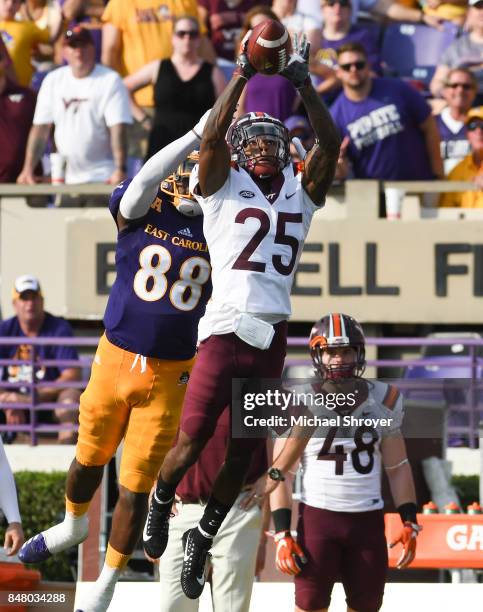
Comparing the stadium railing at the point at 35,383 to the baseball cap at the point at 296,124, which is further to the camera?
the baseball cap at the point at 296,124

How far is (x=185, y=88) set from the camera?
41.9 ft

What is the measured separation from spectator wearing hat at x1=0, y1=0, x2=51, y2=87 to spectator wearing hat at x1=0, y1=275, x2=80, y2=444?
2416 mm

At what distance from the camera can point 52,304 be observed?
44.3 feet

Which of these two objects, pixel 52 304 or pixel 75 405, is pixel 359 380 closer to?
pixel 75 405

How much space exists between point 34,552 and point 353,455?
1777 millimetres

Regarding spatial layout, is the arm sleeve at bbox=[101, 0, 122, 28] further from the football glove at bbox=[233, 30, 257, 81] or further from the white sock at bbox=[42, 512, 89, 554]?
the football glove at bbox=[233, 30, 257, 81]

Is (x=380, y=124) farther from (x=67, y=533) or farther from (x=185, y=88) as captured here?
(x=67, y=533)

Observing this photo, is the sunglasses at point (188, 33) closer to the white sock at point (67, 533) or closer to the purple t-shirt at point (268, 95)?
the purple t-shirt at point (268, 95)

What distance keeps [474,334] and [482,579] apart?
192 cm

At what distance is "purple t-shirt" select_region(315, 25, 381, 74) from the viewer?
1355 cm

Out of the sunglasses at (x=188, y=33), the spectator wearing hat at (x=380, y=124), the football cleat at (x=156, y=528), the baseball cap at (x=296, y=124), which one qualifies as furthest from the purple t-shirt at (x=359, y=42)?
the football cleat at (x=156, y=528)

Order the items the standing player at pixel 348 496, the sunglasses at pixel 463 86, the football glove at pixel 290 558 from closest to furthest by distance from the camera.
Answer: the standing player at pixel 348 496 → the football glove at pixel 290 558 → the sunglasses at pixel 463 86

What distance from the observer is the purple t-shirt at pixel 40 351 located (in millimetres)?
12531

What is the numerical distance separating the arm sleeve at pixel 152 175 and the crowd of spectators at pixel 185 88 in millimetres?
4866
